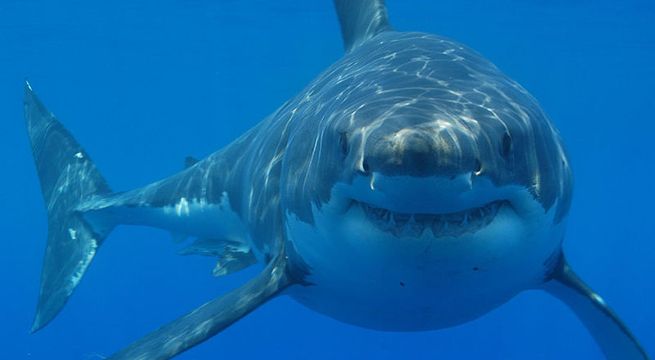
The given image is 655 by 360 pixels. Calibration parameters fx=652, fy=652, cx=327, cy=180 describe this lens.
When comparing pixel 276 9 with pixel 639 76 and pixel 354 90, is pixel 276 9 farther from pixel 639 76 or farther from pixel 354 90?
pixel 354 90

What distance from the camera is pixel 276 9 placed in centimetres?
3189

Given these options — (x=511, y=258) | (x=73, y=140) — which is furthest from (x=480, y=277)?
(x=73, y=140)

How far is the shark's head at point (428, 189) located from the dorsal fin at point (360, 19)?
7.85ft

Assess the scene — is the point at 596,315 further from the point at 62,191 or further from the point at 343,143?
the point at 62,191

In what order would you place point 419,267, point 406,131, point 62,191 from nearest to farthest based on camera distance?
point 406,131
point 419,267
point 62,191

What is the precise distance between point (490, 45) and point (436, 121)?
41.7 m

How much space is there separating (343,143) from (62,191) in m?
7.46

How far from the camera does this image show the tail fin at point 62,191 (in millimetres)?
8711

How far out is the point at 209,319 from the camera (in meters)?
4.53

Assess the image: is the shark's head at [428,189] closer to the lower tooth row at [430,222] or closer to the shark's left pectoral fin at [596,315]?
the lower tooth row at [430,222]

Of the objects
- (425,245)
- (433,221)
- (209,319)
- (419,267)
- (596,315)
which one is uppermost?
(433,221)

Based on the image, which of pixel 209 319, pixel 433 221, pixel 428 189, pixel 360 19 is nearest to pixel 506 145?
pixel 433 221

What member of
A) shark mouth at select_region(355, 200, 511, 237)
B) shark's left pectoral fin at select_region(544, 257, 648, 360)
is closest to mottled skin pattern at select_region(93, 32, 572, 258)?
shark mouth at select_region(355, 200, 511, 237)

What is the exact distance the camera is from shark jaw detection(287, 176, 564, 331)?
9.32ft
